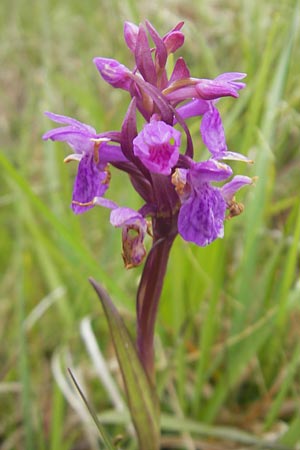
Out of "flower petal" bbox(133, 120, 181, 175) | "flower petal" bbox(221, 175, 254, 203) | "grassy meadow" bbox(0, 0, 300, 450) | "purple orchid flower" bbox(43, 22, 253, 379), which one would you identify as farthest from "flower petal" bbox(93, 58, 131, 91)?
"grassy meadow" bbox(0, 0, 300, 450)

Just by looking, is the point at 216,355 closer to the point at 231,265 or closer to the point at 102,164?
the point at 231,265

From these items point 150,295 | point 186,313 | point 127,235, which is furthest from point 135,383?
point 186,313

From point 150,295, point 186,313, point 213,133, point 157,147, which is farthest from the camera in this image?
point 186,313

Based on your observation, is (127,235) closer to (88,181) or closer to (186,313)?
(88,181)

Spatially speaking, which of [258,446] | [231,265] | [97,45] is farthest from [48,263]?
[97,45]

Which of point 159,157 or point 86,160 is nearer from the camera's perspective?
point 159,157

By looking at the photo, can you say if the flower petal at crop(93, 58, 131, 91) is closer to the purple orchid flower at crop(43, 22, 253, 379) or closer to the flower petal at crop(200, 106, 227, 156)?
the purple orchid flower at crop(43, 22, 253, 379)

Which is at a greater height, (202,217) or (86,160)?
(86,160)
